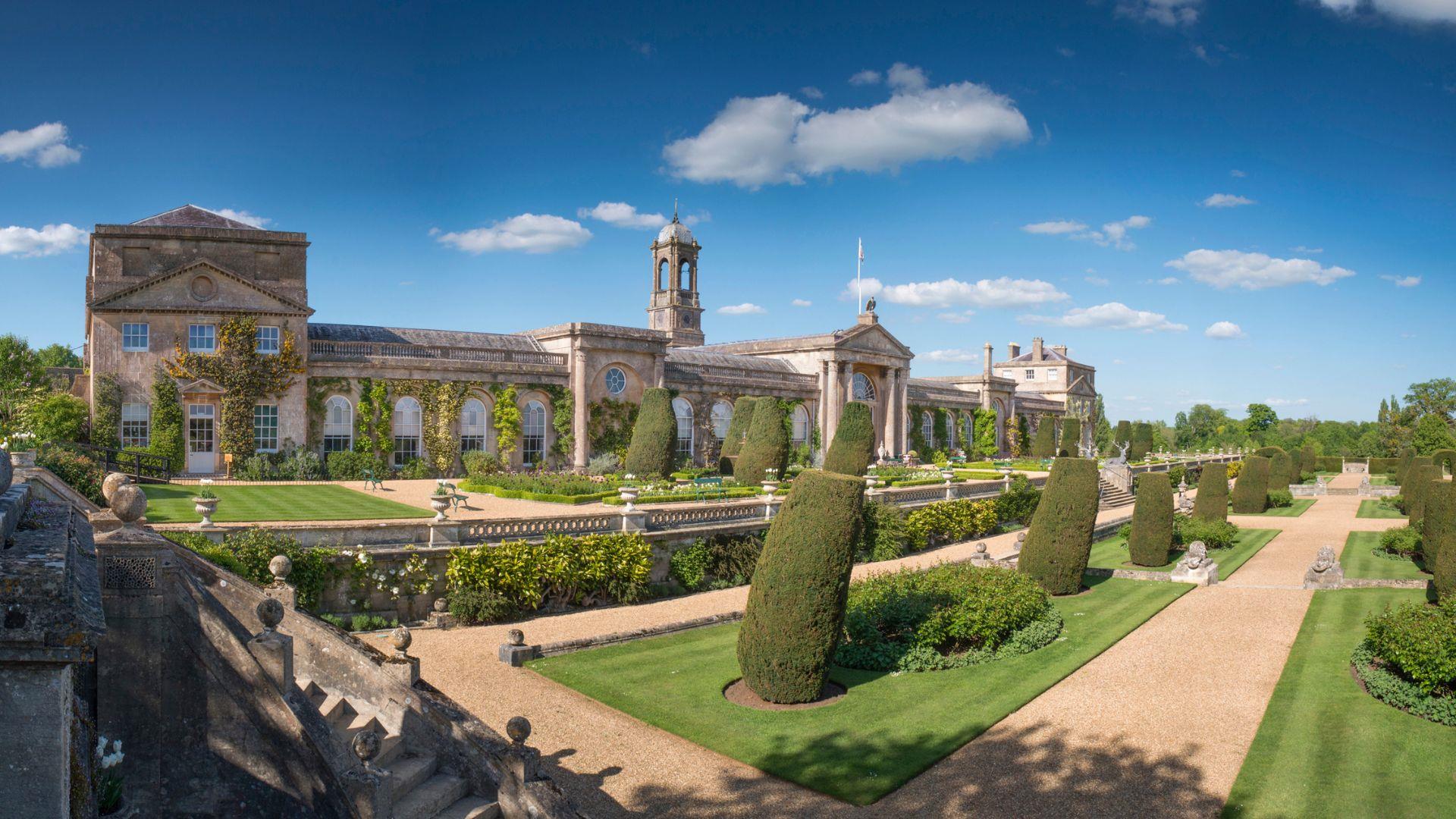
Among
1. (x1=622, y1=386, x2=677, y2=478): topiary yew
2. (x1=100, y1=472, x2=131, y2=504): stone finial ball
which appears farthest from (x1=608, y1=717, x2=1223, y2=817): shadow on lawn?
(x1=622, y1=386, x2=677, y2=478): topiary yew

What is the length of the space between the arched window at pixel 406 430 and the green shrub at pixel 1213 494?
97.6 feet

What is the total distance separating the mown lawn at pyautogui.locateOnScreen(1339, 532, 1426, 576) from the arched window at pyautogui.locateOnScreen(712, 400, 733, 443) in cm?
2596

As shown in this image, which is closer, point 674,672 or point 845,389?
point 674,672

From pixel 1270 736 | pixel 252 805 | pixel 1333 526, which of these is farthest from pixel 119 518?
pixel 1333 526

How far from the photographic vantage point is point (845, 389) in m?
50.0

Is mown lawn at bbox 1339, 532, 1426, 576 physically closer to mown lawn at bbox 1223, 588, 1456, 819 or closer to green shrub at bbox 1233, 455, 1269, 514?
mown lawn at bbox 1223, 588, 1456, 819

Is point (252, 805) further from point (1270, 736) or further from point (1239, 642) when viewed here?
point (1239, 642)

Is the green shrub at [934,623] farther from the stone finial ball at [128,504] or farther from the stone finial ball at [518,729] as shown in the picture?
the stone finial ball at [128,504]

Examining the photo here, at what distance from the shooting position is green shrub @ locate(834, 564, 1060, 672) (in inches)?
569

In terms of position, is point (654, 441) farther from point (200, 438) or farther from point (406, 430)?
point (200, 438)

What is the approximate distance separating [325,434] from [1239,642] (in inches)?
1131

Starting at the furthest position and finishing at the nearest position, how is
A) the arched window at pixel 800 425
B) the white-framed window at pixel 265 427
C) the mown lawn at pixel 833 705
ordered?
the arched window at pixel 800 425 < the white-framed window at pixel 265 427 < the mown lawn at pixel 833 705

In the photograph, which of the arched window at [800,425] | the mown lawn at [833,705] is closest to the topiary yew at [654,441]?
the mown lawn at [833,705]

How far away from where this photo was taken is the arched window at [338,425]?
31391mm
